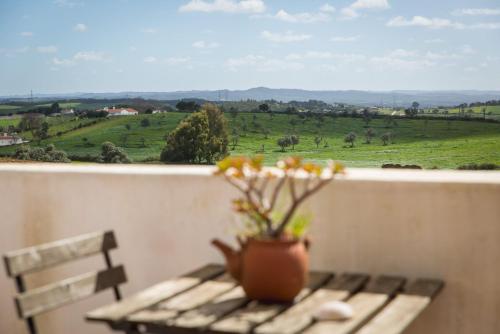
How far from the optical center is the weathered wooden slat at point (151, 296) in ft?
7.34

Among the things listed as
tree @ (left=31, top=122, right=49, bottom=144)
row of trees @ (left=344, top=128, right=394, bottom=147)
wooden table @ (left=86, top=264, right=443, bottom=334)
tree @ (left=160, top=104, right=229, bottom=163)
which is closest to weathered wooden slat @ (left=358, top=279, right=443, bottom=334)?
wooden table @ (left=86, top=264, right=443, bottom=334)

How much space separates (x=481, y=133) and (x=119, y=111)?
37338mm

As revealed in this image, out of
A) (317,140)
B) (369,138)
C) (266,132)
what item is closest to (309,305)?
(369,138)

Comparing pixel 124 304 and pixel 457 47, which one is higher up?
pixel 457 47

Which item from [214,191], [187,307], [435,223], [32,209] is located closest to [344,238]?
[435,223]

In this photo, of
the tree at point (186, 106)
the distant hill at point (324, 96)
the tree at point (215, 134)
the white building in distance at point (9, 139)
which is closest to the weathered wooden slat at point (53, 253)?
the tree at point (215, 134)

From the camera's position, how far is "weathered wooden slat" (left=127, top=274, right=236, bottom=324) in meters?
2.20

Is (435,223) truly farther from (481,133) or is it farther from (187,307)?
(481,133)

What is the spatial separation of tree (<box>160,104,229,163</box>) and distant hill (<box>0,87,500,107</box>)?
22.8 metres

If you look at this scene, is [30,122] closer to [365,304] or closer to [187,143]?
[187,143]

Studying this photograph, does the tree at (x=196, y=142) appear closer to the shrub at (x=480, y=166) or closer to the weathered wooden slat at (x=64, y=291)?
the shrub at (x=480, y=166)

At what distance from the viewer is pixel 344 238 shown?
9.46 ft

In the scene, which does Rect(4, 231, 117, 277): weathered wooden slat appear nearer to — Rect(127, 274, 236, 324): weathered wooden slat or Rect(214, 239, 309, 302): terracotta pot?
Rect(127, 274, 236, 324): weathered wooden slat

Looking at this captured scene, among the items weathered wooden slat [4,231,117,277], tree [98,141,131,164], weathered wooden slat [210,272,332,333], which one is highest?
weathered wooden slat [4,231,117,277]
